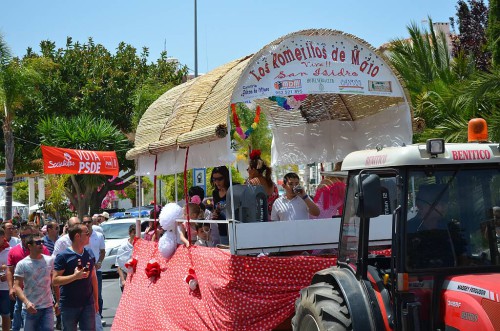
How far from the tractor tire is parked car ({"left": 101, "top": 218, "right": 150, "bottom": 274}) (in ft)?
52.4

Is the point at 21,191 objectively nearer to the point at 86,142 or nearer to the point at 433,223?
the point at 86,142

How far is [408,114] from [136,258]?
14.3 feet

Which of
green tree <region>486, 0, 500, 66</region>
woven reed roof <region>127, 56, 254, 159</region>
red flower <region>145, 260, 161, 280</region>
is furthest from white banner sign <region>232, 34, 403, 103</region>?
green tree <region>486, 0, 500, 66</region>

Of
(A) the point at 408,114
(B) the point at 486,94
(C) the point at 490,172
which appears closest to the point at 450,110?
(B) the point at 486,94

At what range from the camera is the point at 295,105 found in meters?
10.5

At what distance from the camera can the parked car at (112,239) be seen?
22.4 m

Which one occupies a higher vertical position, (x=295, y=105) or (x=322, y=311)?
(x=295, y=105)

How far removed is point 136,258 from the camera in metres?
11.2

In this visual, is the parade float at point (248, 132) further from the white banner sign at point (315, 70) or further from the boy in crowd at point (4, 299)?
the boy in crowd at point (4, 299)

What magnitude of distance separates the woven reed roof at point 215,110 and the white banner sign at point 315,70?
0.07 m

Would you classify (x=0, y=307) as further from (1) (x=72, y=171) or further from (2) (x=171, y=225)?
(1) (x=72, y=171)

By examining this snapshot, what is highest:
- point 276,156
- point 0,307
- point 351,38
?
point 351,38

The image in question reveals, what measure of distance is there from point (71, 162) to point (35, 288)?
1100 cm

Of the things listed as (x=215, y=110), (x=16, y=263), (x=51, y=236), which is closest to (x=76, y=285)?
(x=16, y=263)
